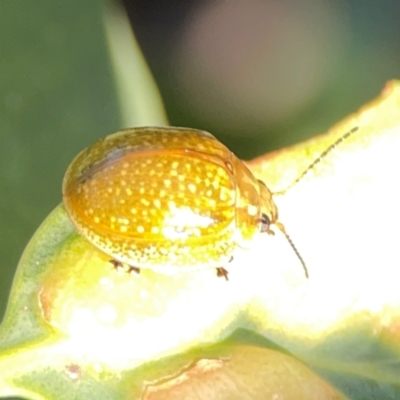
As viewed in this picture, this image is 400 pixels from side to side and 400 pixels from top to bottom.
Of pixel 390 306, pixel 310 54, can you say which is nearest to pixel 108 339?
pixel 390 306

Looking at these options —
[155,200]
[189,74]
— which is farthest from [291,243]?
[189,74]

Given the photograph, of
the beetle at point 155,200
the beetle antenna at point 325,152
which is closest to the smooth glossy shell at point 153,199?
the beetle at point 155,200

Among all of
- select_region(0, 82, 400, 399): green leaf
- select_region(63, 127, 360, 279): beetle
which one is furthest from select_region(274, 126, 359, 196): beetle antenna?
select_region(63, 127, 360, 279): beetle

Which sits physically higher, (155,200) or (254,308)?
(155,200)

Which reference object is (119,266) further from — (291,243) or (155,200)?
(291,243)

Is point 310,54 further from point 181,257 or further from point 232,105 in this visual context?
point 181,257

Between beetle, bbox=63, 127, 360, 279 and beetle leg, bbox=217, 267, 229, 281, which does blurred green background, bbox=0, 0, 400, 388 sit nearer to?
beetle, bbox=63, 127, 360, 279

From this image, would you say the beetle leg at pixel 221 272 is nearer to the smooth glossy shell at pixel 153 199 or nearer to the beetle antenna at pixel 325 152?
the smooth glossy shell at pixel 153 199

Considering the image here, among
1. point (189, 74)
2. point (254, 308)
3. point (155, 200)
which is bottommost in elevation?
point (254, 308)
